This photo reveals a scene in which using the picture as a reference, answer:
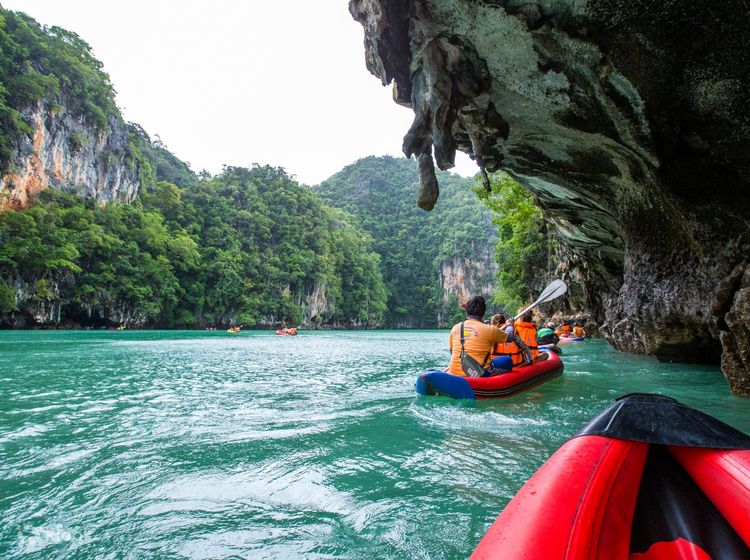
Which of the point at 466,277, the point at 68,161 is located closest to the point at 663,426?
the point at 68,161

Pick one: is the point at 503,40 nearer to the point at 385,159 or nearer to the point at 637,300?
the point at 637,300

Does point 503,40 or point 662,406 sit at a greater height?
point 503,40

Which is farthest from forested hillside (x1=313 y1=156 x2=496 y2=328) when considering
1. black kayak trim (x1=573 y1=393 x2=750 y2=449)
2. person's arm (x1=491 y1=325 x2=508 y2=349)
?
black kayak trim (x1=573 y1=393 x2=750 y2=449)

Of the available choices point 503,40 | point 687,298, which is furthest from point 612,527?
point 687,298

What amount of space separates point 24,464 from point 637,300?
337 inches

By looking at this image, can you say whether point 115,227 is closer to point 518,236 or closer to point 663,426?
point 518,236

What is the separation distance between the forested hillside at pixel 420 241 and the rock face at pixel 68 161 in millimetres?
45390

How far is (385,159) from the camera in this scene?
324ft

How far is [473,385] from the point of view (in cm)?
499

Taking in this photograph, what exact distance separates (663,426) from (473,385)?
3.25 m

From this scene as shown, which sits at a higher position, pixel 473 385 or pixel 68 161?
pixel 68 161

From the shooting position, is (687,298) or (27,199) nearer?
(687,298)

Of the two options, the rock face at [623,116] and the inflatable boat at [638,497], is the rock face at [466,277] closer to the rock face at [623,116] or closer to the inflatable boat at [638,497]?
the rock face at [623,116]

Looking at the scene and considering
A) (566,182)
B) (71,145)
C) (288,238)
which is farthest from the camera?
(288,238)
